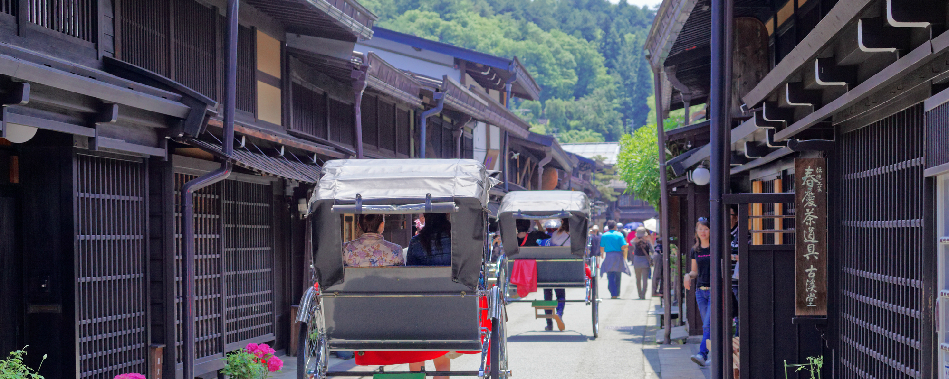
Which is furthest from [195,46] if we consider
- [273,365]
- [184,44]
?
[273,365]

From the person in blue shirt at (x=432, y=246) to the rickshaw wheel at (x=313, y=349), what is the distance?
94cm

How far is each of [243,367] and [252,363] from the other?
126 mm

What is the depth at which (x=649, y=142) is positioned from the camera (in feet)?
72.2

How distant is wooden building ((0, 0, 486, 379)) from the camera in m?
7.45

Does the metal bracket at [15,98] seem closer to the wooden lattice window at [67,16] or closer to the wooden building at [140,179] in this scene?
the wooden building at [140,179]

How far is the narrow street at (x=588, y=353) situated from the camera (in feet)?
34.9

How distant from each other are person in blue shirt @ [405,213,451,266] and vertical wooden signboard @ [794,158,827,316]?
9.33 feet

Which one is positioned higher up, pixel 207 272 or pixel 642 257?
pixel 207 272

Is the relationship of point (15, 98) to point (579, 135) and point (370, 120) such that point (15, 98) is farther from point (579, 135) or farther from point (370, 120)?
point (579, 135)

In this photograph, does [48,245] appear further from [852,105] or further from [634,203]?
[634,203]

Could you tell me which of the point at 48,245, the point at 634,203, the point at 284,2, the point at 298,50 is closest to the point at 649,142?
the point at 298,50

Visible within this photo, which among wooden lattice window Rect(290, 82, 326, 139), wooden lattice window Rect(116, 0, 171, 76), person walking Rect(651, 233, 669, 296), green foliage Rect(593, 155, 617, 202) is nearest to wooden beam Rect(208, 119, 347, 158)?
wooden lattice window Rect(290, 82, 326, 139)

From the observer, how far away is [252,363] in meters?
9.73

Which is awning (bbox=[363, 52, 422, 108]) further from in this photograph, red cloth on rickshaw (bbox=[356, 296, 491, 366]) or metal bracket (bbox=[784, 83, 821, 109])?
metal bracket (bbox=[784, 83, 821, 109])
